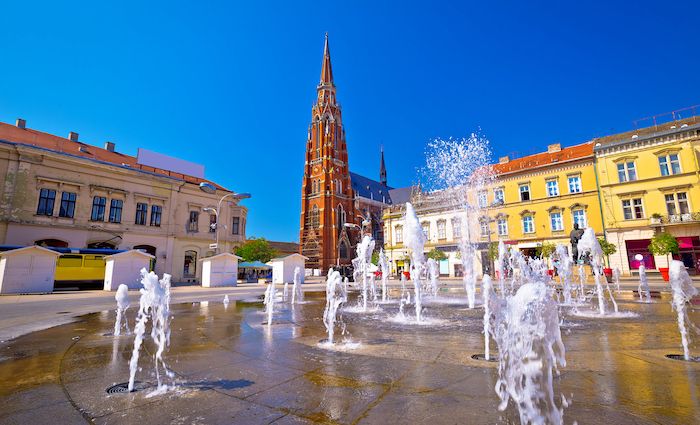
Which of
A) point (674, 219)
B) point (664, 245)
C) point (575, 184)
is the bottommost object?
point (664, 245)

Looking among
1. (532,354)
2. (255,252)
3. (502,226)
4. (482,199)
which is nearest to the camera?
(532,354)

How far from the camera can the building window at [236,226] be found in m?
39.2

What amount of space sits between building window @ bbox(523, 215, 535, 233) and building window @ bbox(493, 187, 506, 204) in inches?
121

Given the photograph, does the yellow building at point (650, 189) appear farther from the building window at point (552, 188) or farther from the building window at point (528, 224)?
the building window at point (528, 224)

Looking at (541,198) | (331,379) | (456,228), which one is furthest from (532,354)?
(456,228)

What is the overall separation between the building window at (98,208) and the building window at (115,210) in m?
0.54

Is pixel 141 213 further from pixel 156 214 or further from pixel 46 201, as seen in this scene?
pixel 46 201

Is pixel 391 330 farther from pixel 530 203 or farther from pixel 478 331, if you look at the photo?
pixel 530 203

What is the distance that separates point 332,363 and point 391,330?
2649 mm

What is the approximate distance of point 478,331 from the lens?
630cm

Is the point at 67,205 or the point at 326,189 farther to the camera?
the point at 326,189


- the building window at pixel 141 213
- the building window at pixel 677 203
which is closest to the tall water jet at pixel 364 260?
the building window at pixel 141 213

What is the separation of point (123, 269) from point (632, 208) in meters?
42.1

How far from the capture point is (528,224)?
119ft
